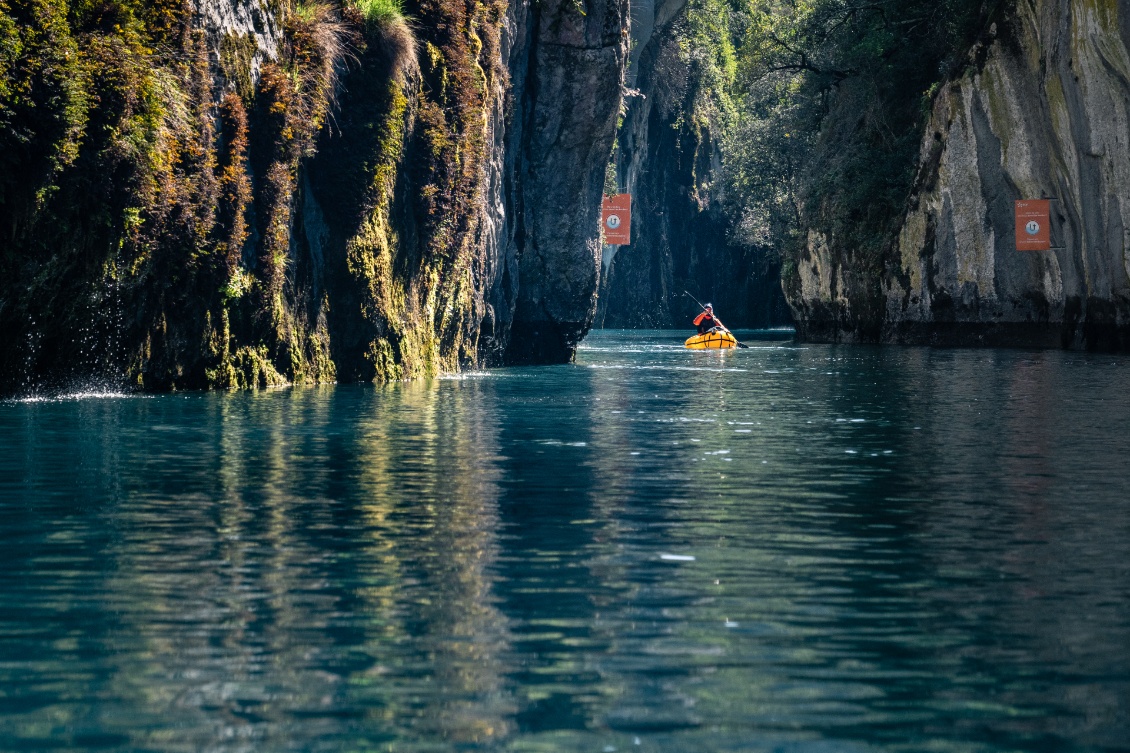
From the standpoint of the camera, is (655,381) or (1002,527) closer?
(1002,527)

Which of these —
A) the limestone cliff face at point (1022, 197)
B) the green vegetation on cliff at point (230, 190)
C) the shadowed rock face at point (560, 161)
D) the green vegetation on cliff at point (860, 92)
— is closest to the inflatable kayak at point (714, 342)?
the shadowed rock face at point (560, 161)

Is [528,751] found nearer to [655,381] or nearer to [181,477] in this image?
[181,477]

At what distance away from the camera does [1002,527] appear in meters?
10.8

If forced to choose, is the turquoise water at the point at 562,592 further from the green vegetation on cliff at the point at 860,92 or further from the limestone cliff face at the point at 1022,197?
the green vegetation on cliff at the point at 860,92

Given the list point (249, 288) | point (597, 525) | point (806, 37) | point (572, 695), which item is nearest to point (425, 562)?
point (597, 525)

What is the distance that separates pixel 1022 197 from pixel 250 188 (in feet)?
107

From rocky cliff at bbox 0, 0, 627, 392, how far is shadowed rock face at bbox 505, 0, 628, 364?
1488mm

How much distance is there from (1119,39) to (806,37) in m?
28.9

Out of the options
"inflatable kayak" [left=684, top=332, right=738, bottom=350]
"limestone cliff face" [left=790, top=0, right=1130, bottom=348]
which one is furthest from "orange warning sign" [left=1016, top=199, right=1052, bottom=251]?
"inflatable kayak" [left=684, top=332, right=738, bottom=350]

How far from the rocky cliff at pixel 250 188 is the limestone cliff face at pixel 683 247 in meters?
63.6

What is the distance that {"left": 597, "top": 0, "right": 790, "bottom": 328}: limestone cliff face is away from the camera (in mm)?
109450

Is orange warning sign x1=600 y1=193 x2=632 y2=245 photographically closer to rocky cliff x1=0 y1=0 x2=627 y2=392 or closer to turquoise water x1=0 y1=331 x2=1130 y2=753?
rocky cliff x1=0 y1=0 x2=627 y2=392

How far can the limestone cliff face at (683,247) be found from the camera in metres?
109

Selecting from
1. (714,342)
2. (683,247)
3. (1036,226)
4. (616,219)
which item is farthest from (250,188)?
(683,247)
